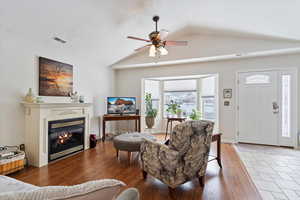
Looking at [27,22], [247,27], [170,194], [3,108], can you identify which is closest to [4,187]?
[170,194]

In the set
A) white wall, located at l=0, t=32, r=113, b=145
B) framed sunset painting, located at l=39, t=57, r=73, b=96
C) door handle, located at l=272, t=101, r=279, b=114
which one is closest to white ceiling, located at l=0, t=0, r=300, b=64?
white wall, located at l=0, t=32, r=113, b=145

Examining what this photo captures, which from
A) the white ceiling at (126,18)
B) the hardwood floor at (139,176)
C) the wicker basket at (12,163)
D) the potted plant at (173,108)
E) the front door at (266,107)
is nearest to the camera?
the hardwood floor at (139,176)

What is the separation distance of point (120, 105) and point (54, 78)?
2006 mm

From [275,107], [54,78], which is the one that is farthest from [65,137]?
[275,107]

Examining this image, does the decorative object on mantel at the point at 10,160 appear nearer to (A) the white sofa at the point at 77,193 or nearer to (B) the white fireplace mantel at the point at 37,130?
(B) the white fireplace mantel at the point at 37,130

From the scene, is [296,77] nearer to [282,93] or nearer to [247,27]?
[282,93]

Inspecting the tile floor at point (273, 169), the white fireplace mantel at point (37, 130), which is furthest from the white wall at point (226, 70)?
the white fireplace mantel at point (37, 130)

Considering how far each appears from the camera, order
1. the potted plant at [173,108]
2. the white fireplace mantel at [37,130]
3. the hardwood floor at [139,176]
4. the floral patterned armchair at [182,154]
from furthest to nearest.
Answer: the potted plant at [173,108] < the white fireplace mantel at [37,130] < the hardwood floor at [139,176] < the floral patterned armchair at [182,154]

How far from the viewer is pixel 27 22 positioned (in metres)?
2.69

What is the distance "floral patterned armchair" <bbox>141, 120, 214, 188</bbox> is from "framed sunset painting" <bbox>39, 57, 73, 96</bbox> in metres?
2.77

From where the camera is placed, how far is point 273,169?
2.79m

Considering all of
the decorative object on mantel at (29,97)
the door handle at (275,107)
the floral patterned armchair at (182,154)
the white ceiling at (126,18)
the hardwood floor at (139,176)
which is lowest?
the hardwood floor at (139,176)

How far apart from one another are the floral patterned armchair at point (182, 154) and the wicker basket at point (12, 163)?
2257 millimetres

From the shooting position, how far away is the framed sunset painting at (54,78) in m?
3.34
